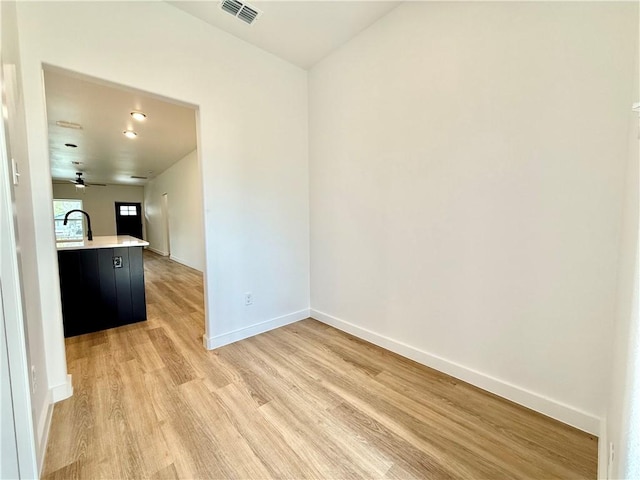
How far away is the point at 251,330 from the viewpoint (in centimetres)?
258

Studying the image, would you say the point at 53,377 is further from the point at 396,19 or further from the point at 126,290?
the point at 396,19

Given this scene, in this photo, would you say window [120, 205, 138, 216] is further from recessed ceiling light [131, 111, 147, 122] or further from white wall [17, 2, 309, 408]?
white wall [17, 2, 309, 408]

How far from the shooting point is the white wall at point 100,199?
9414mm

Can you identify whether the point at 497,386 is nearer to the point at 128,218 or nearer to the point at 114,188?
the point at 128,218

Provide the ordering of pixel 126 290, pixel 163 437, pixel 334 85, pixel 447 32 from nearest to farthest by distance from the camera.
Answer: pixel 163 437
pixel 447 32
pixel 334 85
pixel 126 290

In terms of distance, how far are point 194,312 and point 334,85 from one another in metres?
3.08

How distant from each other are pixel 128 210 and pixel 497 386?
12532mm

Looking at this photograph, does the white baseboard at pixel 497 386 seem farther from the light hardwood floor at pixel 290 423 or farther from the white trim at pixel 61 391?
the white trim at pixel 61 391

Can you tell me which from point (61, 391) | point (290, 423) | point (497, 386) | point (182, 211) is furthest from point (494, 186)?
point (182, 211)

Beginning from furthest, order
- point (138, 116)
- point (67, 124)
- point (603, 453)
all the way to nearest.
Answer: point (67, 124)
point (138, 116)
point (603, 453)

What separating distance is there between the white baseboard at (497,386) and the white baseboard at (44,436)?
214 centimetres

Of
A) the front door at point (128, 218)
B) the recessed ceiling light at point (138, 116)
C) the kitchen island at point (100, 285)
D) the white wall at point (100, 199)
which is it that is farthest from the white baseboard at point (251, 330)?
the front door at point (128, 218)

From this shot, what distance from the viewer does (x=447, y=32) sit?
176 cm

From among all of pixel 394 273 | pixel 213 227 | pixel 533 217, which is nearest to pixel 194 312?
pixel 213 227
